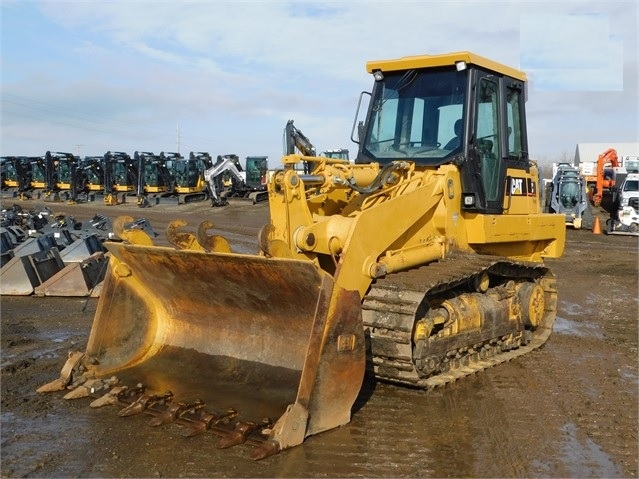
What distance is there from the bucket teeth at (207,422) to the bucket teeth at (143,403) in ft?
1.65

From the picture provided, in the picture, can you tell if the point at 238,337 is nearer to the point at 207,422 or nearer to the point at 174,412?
the point at 174,412

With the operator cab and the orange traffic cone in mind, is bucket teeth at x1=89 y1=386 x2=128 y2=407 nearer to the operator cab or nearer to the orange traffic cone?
the operator cab

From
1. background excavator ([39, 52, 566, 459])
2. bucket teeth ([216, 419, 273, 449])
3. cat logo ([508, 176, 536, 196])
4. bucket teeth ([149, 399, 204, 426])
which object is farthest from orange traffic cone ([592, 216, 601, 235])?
bucket teeth ([216, 419, 273, 449])

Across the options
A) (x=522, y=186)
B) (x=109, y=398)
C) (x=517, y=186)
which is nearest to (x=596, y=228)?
(x=522, y=186)

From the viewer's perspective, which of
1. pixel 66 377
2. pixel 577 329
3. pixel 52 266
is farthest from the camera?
pixel 52 266

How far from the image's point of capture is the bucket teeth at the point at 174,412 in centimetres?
488

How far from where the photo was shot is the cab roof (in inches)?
257

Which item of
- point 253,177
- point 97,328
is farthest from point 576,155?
point 97,328

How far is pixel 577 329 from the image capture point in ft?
29.6

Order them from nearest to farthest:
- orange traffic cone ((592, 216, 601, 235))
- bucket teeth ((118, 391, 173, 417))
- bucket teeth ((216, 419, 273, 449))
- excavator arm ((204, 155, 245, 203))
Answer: bucket teeth ((216, 419, 273, 449)), bucket teeth ((118, 391, 173, 417)), orange traffic cone ((592, 216, 601, 235)), excavator arm ((204, 155, 245, 203))

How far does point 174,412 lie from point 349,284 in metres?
1.58

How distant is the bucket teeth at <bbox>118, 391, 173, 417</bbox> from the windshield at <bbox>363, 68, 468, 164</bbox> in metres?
3.17

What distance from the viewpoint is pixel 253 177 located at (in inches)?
1260

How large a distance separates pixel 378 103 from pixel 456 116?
91 cm
